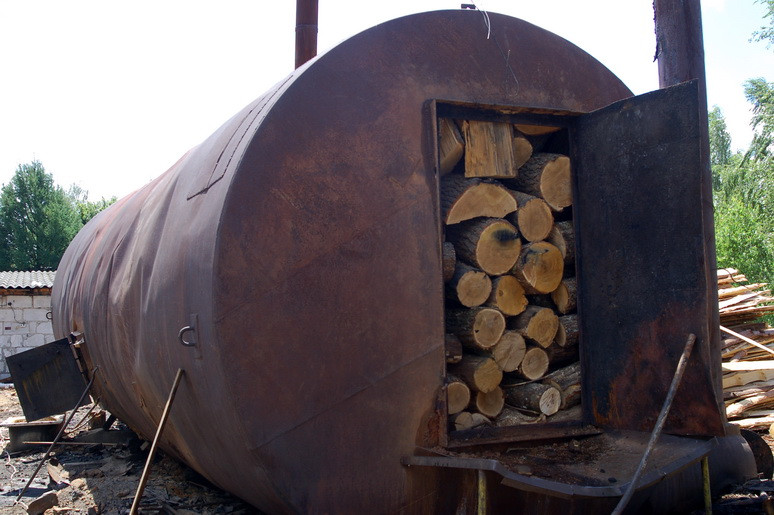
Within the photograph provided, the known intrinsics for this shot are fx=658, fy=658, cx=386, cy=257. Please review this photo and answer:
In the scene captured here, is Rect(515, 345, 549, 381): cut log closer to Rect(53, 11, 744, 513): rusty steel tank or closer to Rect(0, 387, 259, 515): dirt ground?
Rect(53, 11, 744, 513): rusty steel tank

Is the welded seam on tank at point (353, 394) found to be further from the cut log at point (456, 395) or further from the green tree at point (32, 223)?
the green tree at point (32, 223)

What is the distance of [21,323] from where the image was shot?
17875 mm

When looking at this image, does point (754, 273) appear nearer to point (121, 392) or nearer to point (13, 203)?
point (121, 392)

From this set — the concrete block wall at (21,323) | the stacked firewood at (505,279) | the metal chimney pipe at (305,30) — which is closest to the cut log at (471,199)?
the stacked firewood at (505,279)

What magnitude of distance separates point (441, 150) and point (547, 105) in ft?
2.29

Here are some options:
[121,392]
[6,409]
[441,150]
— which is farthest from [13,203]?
[441,150]

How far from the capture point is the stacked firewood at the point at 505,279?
3.51m

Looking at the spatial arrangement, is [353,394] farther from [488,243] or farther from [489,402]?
[488,243]

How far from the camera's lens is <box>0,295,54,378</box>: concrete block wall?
Result: 17.7 meters

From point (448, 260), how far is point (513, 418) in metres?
0.97

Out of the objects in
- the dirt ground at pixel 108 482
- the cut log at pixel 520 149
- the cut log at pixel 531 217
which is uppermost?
the cut log at pixel 520 149

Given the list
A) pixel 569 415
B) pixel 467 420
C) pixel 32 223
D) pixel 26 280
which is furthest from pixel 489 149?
pixel 32 223

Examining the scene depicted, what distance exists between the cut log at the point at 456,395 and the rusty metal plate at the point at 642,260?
802 mm

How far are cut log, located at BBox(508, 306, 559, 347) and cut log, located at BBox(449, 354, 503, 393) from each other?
291mm
